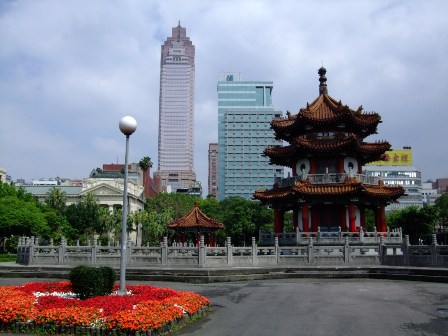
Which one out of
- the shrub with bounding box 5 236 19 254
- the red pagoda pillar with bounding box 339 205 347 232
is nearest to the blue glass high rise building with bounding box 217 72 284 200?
the shrub with bounding box 5 236 19 254

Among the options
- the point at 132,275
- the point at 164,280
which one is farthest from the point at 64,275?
the point at 164,280

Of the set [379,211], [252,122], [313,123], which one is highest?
[252,122]

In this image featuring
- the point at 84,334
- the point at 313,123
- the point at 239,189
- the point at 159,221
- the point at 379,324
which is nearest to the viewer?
the point at 84,334

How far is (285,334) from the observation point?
10469 millimetres

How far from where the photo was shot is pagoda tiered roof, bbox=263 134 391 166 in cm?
3322

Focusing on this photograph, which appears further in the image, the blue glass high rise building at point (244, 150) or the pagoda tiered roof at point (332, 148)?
the blue glass high rise building at point (244, 150)

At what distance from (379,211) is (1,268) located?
28.1m

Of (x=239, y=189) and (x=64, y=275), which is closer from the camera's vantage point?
(x=64, y=275)

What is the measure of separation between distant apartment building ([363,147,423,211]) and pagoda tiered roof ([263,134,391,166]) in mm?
90185

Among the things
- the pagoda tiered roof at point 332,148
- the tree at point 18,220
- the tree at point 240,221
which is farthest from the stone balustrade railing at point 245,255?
the tree at point 240,221

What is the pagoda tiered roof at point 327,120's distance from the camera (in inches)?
1348

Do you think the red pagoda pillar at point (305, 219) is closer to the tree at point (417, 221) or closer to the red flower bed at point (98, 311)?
the red flower bed at point (98, 311)

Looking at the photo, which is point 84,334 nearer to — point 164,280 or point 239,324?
point 239,324

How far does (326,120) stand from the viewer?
112 feet
